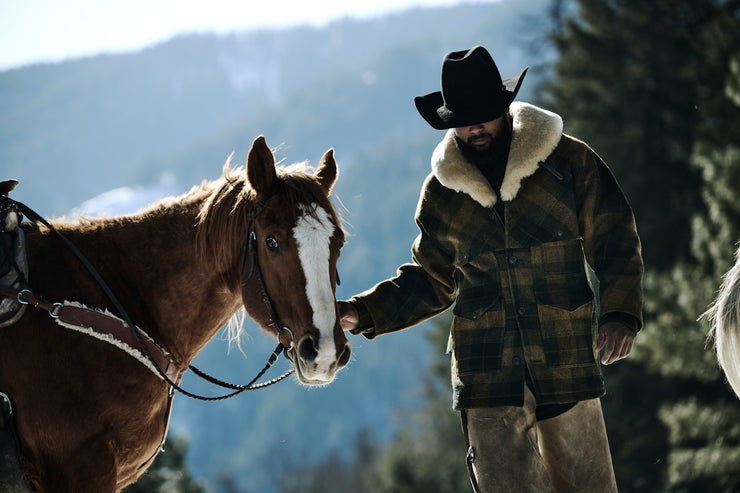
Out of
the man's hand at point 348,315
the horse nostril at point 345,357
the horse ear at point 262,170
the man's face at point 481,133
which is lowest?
the man's hand at point 348,315

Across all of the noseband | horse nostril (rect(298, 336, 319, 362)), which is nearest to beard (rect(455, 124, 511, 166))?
the noseband

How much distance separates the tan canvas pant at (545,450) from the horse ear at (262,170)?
59.2 inches

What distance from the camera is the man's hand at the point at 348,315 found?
404 centimetres

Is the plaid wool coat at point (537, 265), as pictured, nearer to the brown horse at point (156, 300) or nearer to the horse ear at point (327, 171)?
the horse ear at point (327, 171)

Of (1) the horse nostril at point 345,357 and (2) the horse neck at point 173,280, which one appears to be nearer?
(1) the horse nostril at point 345,357

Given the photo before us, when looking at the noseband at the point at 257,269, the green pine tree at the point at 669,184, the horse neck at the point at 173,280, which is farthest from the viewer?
the green pine tree at the point at 669,184

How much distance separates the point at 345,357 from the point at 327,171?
1.08 meters

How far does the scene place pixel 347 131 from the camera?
627ft

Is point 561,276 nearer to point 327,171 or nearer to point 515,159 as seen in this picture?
point 515,159

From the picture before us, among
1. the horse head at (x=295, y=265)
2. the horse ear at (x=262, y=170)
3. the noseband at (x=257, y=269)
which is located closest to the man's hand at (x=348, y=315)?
the horse head at (x=295, y=265)

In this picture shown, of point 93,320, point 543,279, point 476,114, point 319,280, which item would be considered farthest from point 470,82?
point 93,320

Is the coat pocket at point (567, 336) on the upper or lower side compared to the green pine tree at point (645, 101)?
upper

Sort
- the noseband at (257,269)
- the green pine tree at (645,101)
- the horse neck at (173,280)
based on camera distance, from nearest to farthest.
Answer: the noseband at (257,269), the horse neck at (173,280), the green pine tree at (645,101)

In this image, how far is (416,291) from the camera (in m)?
4.14
